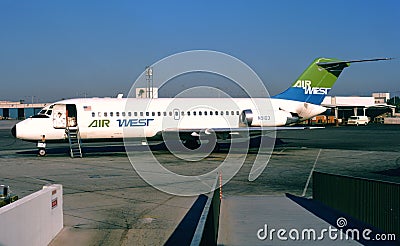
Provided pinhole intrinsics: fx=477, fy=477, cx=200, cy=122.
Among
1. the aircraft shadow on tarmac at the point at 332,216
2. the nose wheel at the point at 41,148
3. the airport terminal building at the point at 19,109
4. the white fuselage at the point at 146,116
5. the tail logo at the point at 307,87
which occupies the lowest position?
the aircraft shadow on tarmac at the point at 332,216

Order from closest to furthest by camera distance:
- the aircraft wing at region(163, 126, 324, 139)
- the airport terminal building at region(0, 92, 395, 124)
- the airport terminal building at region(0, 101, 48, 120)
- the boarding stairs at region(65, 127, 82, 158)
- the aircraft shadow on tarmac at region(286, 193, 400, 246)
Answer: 1. the aircraft shadow on tarmac at region(286, 193, 400, 246)
2. the boarding stairs at region(65, 127, 82, 158)
3. the aircraft wing at region(163, 126, 324, 139)
4. the airport terminal building at region(0, 92, 395, 124)
5. the airport terminal building at region(0, 101, 48, 120)

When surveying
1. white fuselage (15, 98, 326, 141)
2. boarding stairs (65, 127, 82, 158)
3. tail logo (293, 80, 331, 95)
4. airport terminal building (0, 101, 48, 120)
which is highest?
airport terminal building (0, 101, 48, 120)

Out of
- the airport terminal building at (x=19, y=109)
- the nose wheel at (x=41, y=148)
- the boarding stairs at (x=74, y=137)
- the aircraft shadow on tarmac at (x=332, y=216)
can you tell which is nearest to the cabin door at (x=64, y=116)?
the boarding stairs at (x=74, y=137)

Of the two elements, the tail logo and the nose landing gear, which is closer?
the nose landing gear

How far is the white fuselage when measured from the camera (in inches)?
1088

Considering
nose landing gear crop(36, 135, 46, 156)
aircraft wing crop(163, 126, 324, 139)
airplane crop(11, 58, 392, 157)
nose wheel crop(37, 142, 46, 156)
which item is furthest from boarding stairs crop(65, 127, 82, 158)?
aircraft wing crop(163, 126, 324, 139)

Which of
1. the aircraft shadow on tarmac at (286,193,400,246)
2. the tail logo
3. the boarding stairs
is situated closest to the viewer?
the aircraft shadow on tarmac at (286,193,400,246)

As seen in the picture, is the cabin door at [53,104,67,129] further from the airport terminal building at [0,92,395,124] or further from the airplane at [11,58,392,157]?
the airport terminal building at [0,92,395,124]

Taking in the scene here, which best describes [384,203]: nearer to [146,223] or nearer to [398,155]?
[146,223]

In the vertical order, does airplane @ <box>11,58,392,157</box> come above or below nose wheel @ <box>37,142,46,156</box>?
above

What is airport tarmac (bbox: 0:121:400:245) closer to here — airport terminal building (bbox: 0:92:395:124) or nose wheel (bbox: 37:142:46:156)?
nose wheel (bbox: 37:142:46:156)

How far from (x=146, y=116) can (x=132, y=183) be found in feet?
41.1

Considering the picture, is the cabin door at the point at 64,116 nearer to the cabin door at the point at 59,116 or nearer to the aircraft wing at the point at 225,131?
the cabin door at the point at 59,116

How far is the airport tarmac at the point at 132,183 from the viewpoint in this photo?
10195mm
